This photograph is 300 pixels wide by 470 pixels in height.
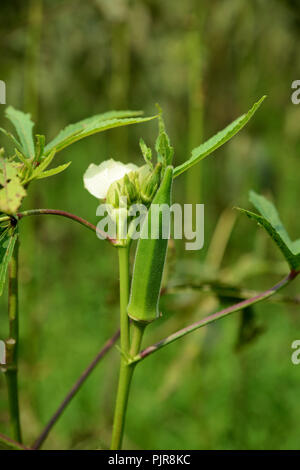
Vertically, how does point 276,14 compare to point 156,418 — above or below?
above

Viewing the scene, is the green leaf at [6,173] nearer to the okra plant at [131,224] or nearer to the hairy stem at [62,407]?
the okra plant at [131,224]

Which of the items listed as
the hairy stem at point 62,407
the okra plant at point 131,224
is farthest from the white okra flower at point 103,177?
the hairy stem at point 62,407

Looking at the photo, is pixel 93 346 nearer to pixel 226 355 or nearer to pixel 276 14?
pixel 226 355

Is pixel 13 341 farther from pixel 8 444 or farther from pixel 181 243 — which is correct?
pixel 181 243

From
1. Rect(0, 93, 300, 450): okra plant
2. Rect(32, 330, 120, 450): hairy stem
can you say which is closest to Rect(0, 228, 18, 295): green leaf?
Rect(0, 93, 300, 450): okra plant

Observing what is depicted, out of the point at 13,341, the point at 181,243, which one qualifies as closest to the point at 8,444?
the point at 13,341
